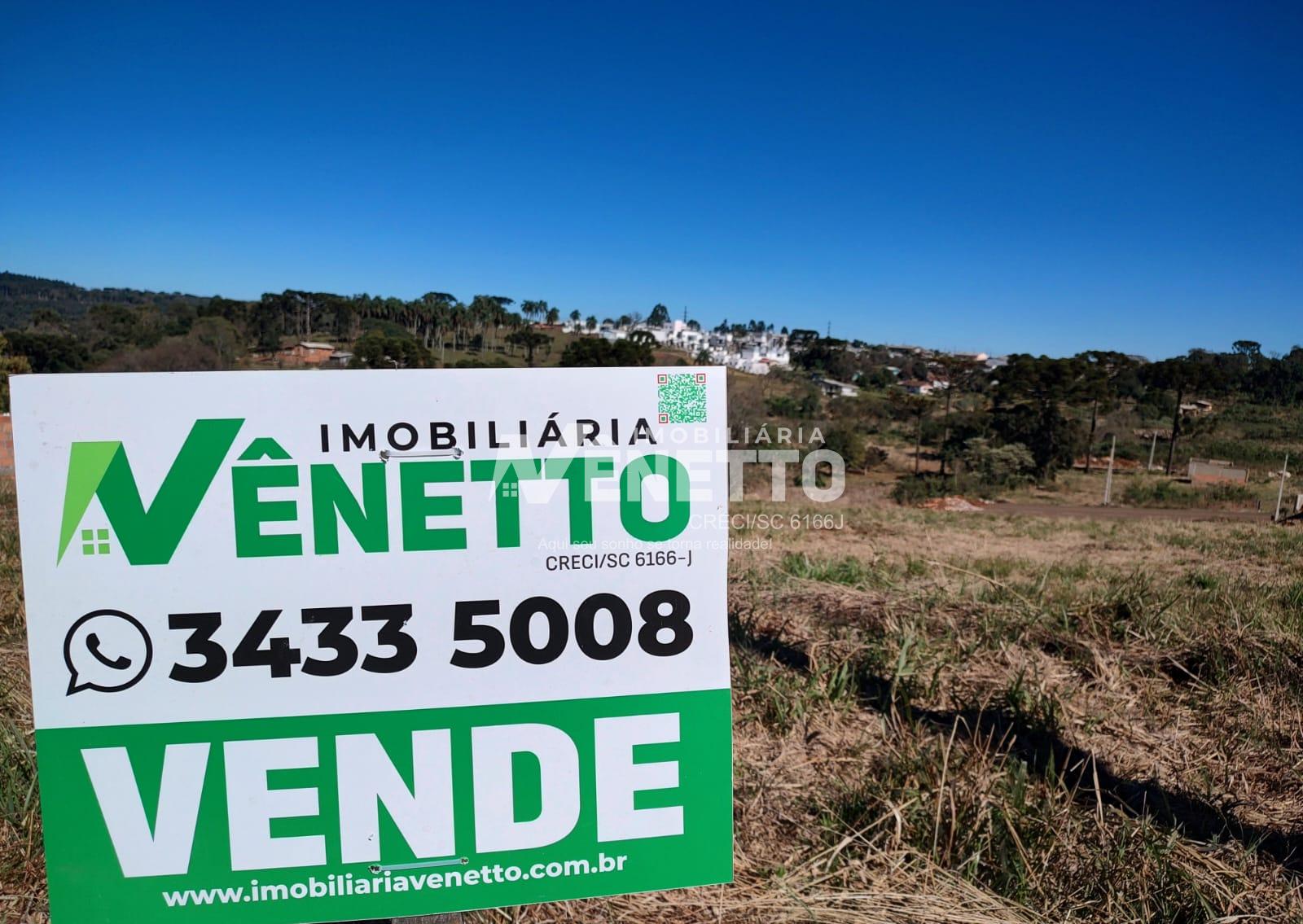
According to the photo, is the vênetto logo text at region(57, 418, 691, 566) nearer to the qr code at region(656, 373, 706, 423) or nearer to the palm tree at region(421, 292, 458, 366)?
the qr code at region(656, 373, 706, 423)

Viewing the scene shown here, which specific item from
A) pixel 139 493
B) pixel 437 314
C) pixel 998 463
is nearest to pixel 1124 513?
pixel 998 463

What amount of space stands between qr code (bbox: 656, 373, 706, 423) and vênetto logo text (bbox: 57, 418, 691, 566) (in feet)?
0.20

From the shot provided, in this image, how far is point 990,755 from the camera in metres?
3.20

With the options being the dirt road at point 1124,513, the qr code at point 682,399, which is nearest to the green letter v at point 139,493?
the qr code at point 682,399

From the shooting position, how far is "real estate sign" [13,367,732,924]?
1541 millimetres

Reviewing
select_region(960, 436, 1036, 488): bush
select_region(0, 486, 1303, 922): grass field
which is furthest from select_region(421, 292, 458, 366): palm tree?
select_region(0, 486, 1303, 922): grass field

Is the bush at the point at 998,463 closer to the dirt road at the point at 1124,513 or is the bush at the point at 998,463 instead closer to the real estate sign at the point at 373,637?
the dirt road at the point at 1124,513

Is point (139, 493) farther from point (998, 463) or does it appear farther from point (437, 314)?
point (437, 314)

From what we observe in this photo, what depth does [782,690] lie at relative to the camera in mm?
3703

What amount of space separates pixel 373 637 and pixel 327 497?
296 mm

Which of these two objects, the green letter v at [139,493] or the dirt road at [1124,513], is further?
the dirt road at [1124,513]

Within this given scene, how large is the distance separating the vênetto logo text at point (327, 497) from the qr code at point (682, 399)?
6 cm

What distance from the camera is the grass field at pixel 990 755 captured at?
2332 mm

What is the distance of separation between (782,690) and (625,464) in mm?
2366
